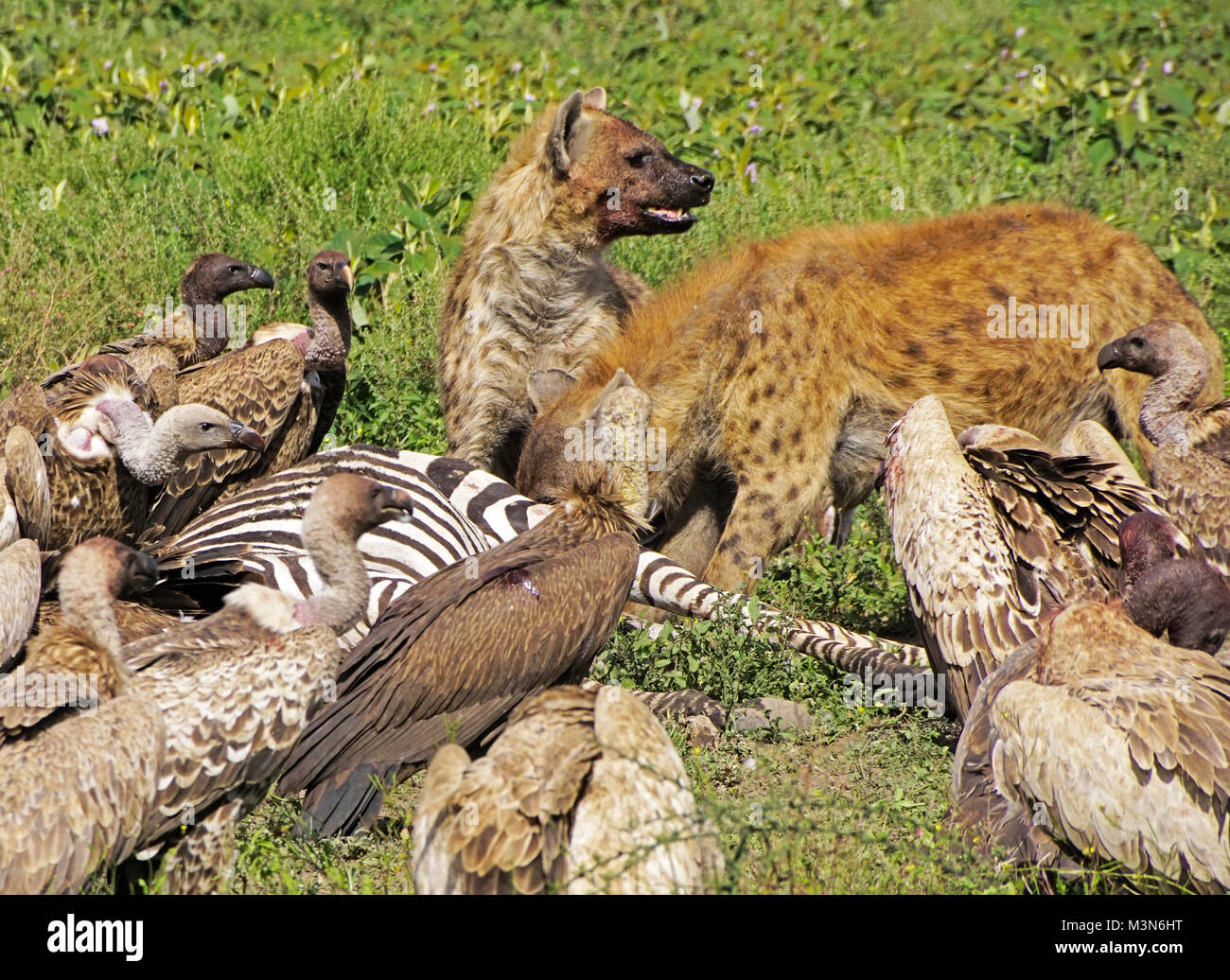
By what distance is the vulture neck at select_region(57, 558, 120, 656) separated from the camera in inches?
154

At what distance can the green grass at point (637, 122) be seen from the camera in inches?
217

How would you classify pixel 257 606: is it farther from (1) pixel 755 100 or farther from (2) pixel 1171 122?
(2) pixel 1171 122

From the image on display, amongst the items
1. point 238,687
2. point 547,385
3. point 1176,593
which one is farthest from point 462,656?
point 547,385

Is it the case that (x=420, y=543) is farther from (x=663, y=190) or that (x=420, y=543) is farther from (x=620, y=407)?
(x=663, y=190)

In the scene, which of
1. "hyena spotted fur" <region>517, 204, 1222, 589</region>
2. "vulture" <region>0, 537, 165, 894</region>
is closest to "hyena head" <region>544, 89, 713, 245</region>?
"hyena spotted fur" <region>517, 204, 1222, 589</region>

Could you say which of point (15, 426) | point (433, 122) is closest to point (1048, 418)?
point (15, 426)

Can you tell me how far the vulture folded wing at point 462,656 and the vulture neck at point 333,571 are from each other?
0.59 metres

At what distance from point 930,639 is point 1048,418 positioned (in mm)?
1785

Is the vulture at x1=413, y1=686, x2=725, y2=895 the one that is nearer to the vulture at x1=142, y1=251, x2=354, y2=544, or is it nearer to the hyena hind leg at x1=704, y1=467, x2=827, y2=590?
the hyena hind leg at x1=704, y1=467, x2=827, y2=590

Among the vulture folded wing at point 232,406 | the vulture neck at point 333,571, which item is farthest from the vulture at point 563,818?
the vulture folded wing at point 232,406

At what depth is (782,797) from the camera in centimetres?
457

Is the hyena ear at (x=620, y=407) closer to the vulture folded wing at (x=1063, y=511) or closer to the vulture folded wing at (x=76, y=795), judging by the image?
the vulture folded wing at (x=1063, y=511)

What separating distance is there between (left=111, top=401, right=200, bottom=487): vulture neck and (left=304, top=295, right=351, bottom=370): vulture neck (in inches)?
55.8

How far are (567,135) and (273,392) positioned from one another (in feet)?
5.64
